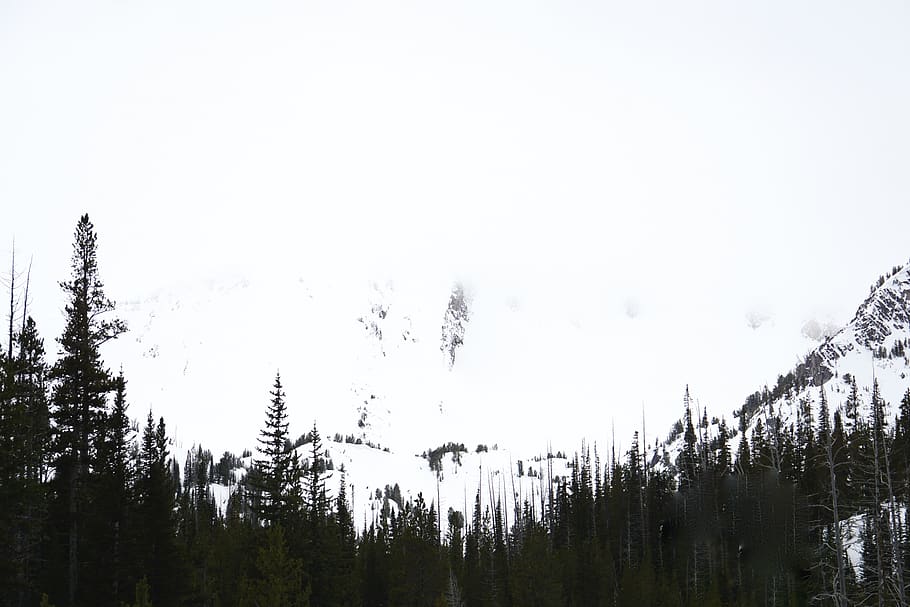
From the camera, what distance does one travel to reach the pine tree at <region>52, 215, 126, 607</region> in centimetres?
2739

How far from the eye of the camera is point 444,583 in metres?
58.0

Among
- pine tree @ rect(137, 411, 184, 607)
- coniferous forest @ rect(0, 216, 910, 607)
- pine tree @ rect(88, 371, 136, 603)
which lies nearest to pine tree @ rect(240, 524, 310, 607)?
coniferous forest @ rect(0, 216, 910, 607)

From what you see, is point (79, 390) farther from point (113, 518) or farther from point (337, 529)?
point (337, 529)

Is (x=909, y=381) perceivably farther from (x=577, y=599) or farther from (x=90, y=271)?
(x=90, y=271)

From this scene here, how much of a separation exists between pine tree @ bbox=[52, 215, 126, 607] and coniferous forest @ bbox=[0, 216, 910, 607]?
7 centimetres

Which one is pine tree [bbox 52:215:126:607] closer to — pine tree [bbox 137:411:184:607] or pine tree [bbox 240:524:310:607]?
pine tree [bbox 137:411:184:607]

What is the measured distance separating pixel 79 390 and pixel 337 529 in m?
28.5

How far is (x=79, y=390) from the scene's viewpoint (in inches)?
1091

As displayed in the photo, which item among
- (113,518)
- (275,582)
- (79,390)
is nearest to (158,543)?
(113,518)

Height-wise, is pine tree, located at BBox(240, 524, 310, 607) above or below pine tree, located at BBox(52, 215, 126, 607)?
below

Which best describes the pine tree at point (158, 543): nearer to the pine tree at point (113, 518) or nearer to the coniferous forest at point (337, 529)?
the coniferous forest at point (337, 529)

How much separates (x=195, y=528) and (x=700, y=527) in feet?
145

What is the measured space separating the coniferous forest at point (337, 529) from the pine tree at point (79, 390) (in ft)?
0.24

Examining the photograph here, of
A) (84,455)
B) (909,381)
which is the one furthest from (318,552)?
(909,381)
